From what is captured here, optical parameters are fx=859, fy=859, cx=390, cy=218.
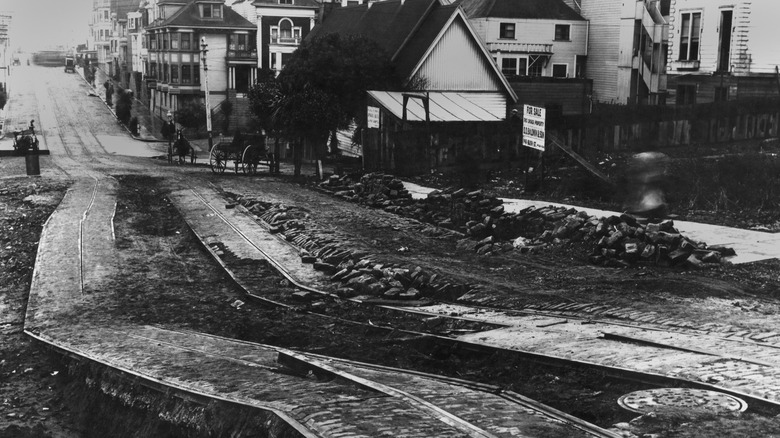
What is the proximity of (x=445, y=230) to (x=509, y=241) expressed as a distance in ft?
6.90

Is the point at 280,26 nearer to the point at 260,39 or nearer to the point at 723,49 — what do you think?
the point at 260,39

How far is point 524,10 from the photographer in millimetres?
51438

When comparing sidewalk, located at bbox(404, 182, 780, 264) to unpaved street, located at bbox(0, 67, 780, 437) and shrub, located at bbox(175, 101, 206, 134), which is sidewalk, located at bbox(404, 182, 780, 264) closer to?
unpaved street, located at bbox(0, 67, 780, 437)

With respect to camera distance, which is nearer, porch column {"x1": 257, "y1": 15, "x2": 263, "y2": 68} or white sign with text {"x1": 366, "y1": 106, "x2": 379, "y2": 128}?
white sign with text {"x1": 366, "y1": 106, "x2": 379, "y2": 128}

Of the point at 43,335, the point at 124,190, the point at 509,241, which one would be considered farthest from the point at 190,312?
the point at 124,190

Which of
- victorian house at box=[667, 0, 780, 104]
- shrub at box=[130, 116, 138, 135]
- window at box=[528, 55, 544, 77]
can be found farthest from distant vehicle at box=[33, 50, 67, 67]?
victorian house at box=[667, 0, 780, 104]

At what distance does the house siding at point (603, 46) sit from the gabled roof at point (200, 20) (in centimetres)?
2719

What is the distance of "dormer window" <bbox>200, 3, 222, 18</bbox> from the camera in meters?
65.9

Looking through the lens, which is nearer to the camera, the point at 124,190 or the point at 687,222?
the point at 687,222

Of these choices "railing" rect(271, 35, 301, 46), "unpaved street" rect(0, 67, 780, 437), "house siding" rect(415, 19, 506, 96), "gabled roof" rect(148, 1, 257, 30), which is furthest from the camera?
"gabled roof" rect(148, 1, 257, 30)

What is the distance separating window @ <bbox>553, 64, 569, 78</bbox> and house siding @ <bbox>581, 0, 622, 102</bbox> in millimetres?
1477

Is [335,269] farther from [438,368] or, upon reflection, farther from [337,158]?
[337,158]

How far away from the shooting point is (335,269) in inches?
592

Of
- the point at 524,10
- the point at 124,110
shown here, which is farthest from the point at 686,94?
the point at 124,110
